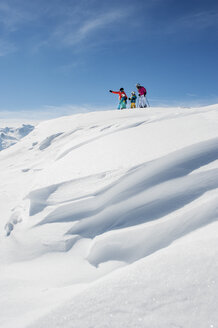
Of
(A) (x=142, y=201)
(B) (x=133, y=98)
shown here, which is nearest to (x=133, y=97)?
(B) (x=133, y=98)

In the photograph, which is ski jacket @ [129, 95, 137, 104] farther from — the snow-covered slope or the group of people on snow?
the snow-covered slope

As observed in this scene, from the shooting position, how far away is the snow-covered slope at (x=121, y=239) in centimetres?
139

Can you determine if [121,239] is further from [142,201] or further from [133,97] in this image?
[133,97]

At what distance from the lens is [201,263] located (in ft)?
4.98

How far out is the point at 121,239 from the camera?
236cm

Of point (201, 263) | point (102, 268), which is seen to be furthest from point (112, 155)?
point (201, 263)

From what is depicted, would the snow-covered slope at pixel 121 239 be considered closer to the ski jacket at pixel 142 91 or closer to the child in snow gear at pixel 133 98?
the ski jacket at pixel 142 91

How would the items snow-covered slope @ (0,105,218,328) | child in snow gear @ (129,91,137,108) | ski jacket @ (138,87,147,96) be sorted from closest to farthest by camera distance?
snow-covered slope @ (0,105,218,328), ski jacket @ (138,87,147,96), child in snow gear @ (129,91,137,108)

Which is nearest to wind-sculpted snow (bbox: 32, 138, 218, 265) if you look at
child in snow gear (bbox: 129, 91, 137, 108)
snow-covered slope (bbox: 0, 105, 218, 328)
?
snow-covered slope (bbox: 0, 105, 218, 328)

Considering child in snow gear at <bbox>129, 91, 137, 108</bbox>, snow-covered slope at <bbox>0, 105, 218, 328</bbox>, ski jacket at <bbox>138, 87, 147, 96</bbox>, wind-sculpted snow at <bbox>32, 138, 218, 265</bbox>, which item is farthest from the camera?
child in snow gear at <bbox>129, 91, 137, 108</bbox>

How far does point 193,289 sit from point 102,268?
1.03 m

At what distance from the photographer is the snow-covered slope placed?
139 centimetres

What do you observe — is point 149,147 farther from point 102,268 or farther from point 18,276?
point 18,276

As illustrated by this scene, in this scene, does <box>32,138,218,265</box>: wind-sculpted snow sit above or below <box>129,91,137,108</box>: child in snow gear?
below
